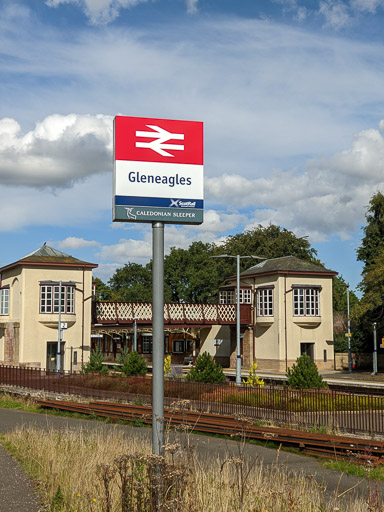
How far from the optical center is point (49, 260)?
159 ft

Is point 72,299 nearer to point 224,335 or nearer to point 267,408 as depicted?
point 224,335

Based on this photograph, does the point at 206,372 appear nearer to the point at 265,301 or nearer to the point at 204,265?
the point at 265,301

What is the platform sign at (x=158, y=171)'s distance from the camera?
7.38 meters

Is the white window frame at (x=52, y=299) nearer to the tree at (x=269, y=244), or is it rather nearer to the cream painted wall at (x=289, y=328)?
the cream painted wall at (x=289, y=328)

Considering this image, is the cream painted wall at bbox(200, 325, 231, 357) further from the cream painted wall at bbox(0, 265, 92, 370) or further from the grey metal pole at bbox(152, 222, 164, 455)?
the grey metal pole at bbox(152, 222, 164, 455)

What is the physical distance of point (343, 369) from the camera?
56438mm

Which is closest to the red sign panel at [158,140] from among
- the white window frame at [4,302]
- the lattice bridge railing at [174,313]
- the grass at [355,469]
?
the grass at [355,469]

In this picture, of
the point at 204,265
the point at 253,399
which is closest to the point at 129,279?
the point at 204,265

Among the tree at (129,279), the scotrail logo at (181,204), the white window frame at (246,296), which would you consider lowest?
the scotrail logo at (181,204)

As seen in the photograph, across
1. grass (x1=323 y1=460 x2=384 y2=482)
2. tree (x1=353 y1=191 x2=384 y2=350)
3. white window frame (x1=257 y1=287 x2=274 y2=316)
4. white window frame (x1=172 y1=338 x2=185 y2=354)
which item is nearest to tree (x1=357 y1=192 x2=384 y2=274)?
tree (x1=353 y1=191 x2=384 y2=350)

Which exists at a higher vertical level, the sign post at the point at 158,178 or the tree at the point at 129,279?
the tree at the point at 129,279

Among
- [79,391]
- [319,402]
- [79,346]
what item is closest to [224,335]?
[79,346]

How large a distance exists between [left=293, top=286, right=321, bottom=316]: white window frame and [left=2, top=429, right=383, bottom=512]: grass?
43945 millimetres

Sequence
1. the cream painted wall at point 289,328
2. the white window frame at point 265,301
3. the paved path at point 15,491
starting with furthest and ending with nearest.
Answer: the white window frame at point 265,301 → the cream painted wall at point 289,328 → the paved path at point 15,491
